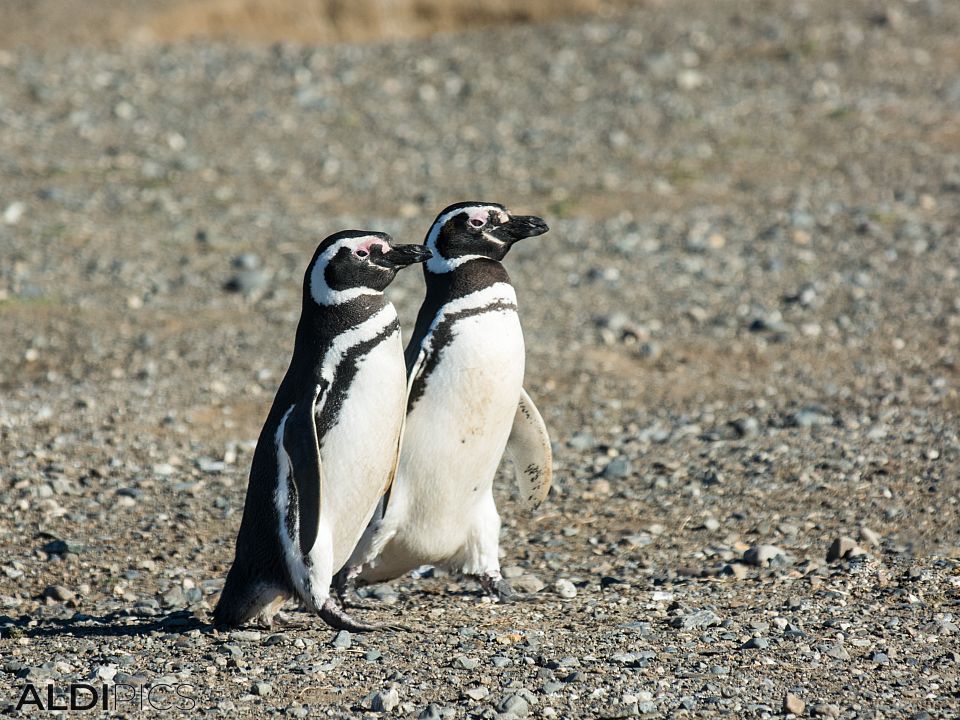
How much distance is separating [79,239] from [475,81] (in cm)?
445

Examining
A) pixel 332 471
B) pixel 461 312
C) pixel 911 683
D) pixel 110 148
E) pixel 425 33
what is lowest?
pixel 911 683

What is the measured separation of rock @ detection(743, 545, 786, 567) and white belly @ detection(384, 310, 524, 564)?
1.04m

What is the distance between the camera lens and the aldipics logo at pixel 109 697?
3652mm

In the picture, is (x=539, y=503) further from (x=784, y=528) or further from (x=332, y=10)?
(x=332, y=10)

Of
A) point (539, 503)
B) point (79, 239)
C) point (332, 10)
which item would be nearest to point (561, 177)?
point (79, 239)

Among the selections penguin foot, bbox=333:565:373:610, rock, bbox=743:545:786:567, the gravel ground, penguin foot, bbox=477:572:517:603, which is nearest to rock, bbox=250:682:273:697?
the gravel ground

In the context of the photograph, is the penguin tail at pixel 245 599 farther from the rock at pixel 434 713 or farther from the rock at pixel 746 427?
the rock at pixel 746 427

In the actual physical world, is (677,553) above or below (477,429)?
below

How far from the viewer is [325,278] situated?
4.25m

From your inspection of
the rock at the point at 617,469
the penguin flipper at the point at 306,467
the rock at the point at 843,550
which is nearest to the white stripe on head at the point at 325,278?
the penguin flipper at the point at 306,467

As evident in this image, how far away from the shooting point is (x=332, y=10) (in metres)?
13.7

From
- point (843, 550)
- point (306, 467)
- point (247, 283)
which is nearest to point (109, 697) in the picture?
point (306, 467)

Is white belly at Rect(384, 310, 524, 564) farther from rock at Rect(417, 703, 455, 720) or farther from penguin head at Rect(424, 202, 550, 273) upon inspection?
rock at Rect(417, 703, 455, 720)

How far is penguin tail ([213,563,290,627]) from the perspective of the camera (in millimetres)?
4230
